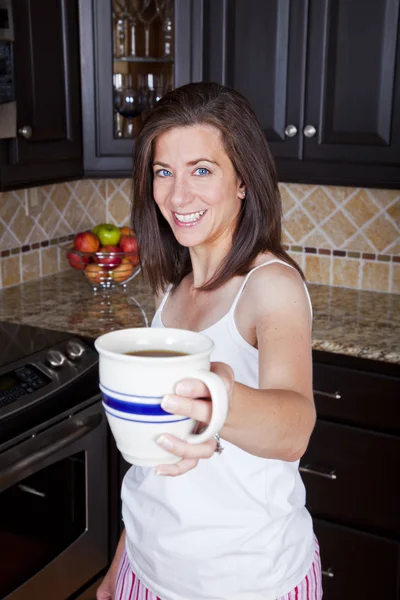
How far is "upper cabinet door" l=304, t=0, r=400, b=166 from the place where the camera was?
2.12 metres

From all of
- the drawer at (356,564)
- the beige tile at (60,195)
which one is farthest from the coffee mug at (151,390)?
the beige tile at (60,195)

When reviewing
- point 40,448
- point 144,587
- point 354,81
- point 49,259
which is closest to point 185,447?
point 144,587

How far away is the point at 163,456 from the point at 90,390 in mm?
1326

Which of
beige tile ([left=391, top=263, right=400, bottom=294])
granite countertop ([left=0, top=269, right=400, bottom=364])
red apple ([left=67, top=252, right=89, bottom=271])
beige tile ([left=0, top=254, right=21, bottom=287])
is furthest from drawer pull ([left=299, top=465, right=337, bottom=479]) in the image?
beige tile ([left=0, top=254, right=21, bottom=287])

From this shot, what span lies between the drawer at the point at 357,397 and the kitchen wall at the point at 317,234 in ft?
2.24

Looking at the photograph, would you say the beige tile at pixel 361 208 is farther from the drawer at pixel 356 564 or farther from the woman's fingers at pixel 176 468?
the woman's fingers at pixel 176 468

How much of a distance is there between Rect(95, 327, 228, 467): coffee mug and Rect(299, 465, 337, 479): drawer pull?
1.42 m

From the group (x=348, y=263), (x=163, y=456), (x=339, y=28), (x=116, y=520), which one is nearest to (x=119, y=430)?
(x=163, y=456)

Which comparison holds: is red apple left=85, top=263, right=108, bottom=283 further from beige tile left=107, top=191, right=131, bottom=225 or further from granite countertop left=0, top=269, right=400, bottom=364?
beige tile left=107, top=191, right=131, bottom=225

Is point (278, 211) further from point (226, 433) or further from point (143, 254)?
point (226, 433)

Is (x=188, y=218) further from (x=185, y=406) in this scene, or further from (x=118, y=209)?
(x=118, y=209)

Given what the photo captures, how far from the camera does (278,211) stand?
4.04 feet

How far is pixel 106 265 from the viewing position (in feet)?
8.31

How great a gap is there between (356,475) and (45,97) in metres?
1.34
